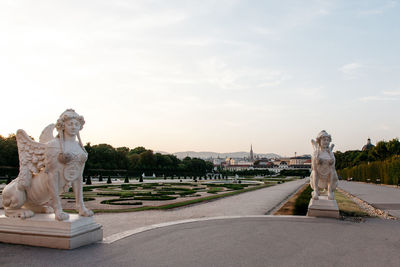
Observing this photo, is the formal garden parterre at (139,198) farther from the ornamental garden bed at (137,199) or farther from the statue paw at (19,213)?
the statue paw at (19,213)

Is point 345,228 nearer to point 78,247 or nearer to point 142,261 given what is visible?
point 142,261

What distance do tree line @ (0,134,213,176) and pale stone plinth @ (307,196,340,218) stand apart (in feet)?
82.7

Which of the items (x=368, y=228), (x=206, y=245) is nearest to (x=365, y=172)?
(x=368, y=228)

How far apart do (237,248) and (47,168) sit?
4.34 m

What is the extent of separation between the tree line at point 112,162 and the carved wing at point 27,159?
23.2 metres

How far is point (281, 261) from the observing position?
19.2 feet

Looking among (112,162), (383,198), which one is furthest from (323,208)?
(112,162)

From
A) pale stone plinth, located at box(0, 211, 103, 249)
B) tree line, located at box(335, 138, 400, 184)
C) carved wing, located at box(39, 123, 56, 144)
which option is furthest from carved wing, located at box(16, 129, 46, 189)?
tree line, located at box(335, 138, 400, 184)

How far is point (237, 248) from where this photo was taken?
668 centimetres

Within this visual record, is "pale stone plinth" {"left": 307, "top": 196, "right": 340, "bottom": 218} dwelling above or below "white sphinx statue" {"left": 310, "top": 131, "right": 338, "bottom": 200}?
below

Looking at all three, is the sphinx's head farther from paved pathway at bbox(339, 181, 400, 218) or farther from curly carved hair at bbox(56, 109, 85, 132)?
paved pathway at bbox(339, 181, 400, 218)

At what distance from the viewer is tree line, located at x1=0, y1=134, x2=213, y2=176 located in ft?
149

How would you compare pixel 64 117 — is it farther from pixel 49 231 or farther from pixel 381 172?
pixel 381 172

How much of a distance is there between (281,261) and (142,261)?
2.55m
